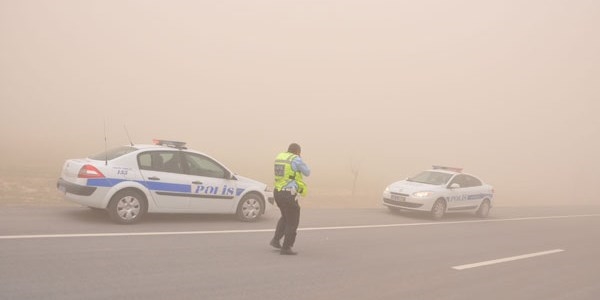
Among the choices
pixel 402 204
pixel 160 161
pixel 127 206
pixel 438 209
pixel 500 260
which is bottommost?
pixel 500 260

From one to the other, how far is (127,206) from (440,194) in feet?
31.2

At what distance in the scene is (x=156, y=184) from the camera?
9.80 meters

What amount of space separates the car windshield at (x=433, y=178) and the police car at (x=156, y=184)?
6.61 m

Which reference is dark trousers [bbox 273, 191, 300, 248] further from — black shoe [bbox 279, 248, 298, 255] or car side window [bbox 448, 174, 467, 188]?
car side window [bbox 448, 174, 467, 188]

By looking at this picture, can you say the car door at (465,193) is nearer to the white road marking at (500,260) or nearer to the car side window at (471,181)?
the car side window at (471,181)

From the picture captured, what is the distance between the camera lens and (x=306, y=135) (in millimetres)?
95188

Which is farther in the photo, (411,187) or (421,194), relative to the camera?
(411,187)

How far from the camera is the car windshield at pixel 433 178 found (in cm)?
1625

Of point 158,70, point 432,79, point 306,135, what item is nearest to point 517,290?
point 306,135

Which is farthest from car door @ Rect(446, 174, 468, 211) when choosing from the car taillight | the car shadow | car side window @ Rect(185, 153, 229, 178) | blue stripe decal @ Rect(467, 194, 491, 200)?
the car taillight

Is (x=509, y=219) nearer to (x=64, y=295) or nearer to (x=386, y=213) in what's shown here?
(x=386, y=213)

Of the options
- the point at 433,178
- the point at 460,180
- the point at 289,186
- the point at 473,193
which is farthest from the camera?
the point at 473,193

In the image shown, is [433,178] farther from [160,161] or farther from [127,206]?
[127,206]

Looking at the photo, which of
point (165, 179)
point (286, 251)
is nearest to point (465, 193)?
point (286, 251)
